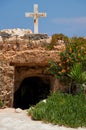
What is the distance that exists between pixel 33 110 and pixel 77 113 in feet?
4.86

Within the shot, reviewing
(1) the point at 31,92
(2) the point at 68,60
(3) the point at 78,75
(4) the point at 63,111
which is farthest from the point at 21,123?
(1) the point at 31,92

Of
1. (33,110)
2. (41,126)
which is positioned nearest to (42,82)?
(33,110)

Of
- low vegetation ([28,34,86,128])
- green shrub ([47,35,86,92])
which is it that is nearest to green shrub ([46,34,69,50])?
low vegetation ([28,34,86,128])

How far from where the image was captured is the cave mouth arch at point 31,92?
18375 millimetres

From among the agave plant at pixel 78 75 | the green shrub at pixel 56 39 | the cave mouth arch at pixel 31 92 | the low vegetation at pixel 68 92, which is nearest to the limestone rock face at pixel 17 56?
the green shrub at pixel 56 39

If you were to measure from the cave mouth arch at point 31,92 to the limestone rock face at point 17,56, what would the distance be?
296 cm

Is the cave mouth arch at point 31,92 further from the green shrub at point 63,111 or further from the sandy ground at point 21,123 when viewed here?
the sandy ground at point 21,123

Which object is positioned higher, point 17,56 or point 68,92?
point 17,56

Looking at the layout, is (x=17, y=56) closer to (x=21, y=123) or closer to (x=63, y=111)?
(x=63, y=111)

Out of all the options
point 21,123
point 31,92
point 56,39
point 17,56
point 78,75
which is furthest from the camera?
point 31,92

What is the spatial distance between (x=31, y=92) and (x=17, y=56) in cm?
492

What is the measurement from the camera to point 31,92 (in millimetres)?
19266

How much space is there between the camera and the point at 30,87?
19203mm

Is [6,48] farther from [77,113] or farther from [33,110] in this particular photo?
Answer: [77,113]
